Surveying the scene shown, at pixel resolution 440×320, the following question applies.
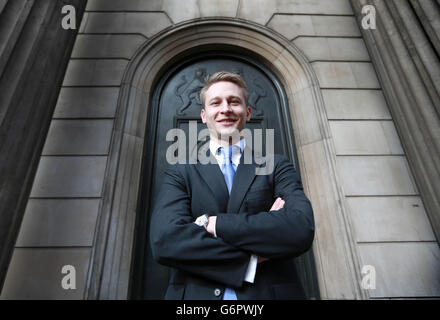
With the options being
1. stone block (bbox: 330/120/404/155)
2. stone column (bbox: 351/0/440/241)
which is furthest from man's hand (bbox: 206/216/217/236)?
stone column (bbox: 351/0/440/241)

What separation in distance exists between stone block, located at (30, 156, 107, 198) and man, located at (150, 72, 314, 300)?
158cm

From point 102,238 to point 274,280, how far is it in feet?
7.00

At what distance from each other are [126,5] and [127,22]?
0.45m

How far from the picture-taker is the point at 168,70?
429 centimetres

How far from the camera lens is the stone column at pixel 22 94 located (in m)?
2.34

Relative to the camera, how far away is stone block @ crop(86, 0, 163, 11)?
14.2 ft

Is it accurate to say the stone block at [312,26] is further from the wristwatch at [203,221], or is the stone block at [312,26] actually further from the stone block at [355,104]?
the wristwatch at [203,221]

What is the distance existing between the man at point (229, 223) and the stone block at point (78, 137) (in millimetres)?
1779

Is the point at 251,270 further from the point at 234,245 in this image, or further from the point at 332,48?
the point at 332,48

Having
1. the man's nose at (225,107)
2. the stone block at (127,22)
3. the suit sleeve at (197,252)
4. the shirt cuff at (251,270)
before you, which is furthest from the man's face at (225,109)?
the stone block at (127,22)

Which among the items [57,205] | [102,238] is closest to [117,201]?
[102,238]

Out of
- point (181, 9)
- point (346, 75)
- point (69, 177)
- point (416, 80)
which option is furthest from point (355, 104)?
point (69, 177)

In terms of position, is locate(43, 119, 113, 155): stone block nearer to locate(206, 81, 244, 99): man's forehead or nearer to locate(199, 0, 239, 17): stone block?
locate(206, 81, 244, 99): man's forehead

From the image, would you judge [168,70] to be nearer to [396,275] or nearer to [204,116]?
[204,116]
